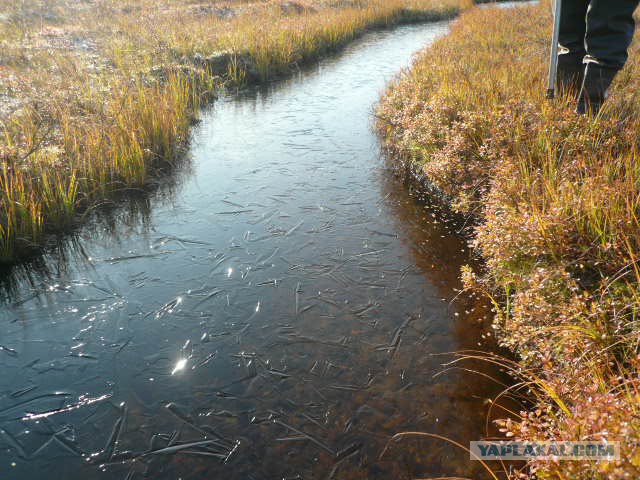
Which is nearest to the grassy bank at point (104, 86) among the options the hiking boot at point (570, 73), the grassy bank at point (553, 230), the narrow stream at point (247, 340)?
the narrow stream at point (247, 340)

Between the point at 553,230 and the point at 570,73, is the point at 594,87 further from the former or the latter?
the point at 553,230

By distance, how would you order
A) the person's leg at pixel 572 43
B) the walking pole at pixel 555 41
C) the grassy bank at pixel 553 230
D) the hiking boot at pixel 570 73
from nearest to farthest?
the grassy bank at pixel 553 230
the walking pole at pixel 555 41
the person's leg at pixel 572 43
the hiking boot at pixel 570 73

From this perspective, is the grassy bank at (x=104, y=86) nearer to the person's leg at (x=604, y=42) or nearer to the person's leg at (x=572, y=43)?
the person's leg at (x=572, y=43)

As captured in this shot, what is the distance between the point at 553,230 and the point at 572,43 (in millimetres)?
2946

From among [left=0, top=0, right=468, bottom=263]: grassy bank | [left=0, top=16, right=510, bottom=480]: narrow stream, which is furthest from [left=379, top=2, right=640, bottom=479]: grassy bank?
[left=0, top=0, right=468, bottom=263]: grassy bank

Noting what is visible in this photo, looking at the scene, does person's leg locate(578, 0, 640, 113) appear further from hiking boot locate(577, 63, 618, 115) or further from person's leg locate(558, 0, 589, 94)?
person's leg locate(558, 0, 589, 94)

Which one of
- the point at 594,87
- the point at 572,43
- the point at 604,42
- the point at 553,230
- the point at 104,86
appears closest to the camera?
the point at 553,230

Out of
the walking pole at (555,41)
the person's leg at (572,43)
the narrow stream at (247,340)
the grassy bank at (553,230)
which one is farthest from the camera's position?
the person's leg at (572,43)

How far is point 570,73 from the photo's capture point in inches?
204

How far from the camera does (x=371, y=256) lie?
437cm

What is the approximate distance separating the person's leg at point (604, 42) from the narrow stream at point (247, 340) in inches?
81.2

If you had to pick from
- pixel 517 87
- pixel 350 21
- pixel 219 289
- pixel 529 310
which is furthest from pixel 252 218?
pixel 350 21

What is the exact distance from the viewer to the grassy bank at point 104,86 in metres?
4.76

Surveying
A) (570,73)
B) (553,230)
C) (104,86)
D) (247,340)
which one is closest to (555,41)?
(570,73)
